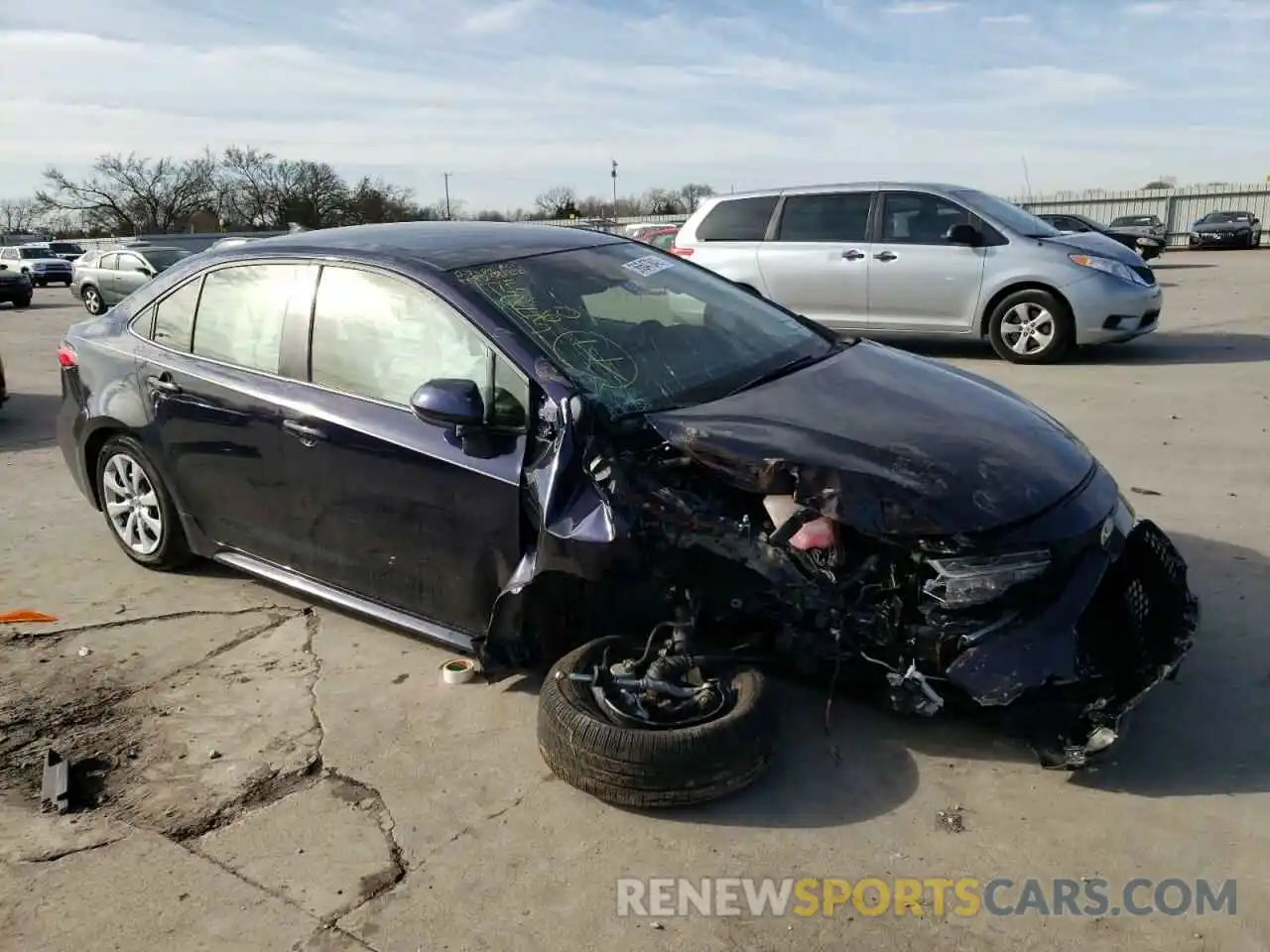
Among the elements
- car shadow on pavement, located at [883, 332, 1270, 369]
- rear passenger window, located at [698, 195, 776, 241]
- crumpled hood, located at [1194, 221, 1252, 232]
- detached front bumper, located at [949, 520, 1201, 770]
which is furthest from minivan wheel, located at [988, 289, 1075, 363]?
crumpled hood, located at [1194, 221, 1252, 232]

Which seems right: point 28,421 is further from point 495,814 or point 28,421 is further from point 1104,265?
point 1104,265

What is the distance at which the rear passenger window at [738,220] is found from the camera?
11.2 metres

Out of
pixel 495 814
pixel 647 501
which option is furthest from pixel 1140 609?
pixel 495 814

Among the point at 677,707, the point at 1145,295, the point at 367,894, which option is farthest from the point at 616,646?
the point at 1145,295

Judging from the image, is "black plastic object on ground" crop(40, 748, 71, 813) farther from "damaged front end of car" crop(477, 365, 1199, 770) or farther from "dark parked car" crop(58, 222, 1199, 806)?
"damaged front end of car" crop(477, 365, 1199, 770)

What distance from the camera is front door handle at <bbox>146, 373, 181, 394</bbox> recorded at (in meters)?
4.50

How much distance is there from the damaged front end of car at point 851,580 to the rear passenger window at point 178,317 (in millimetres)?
2215

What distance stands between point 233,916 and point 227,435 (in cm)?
216

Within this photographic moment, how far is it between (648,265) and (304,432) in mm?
1640

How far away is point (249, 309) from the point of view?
4.39 metres

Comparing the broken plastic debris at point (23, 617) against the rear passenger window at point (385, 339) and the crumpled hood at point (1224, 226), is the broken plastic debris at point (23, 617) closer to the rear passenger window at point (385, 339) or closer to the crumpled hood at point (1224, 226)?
the rear passenger window at point (385, 339)

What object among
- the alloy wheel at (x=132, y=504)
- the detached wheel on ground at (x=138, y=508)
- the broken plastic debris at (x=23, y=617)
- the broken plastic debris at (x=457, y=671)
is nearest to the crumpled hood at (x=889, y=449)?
the broken plastic debris at (x=457, y=671)

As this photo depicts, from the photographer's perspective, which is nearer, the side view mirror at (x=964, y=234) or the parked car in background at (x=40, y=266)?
the side view mirror at (x=964, y=234)

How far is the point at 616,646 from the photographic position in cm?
344
